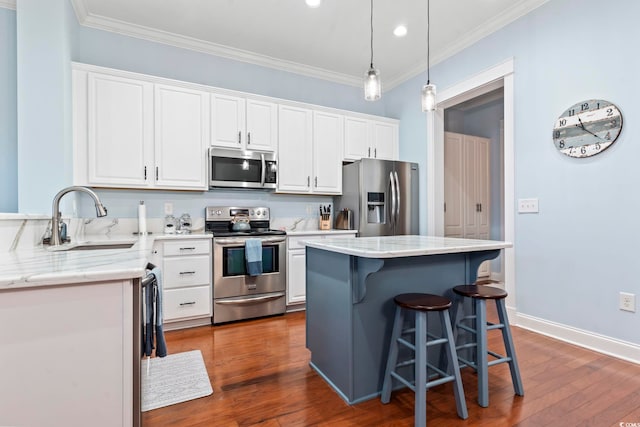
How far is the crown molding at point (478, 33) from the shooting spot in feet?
9.69

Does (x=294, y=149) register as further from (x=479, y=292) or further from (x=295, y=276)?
(x=479, y=292)

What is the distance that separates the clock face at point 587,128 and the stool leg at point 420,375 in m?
2.11

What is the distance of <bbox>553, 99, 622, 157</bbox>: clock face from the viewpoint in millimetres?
2389

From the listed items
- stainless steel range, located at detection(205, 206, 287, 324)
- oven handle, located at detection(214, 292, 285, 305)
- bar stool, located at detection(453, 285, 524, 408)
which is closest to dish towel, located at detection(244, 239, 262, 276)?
stainless steel range, located at detection(205, 206, 287, 324)

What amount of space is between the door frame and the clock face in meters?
0.44

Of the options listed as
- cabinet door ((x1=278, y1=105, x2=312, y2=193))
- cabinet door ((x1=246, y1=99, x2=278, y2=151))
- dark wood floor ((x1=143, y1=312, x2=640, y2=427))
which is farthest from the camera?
cabinet door ((x1=278, y1=105, x2=312, y2=193))

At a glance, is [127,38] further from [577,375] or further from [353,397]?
[577,375]

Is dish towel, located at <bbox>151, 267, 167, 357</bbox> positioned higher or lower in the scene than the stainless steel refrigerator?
lower

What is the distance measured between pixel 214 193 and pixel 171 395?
2247mm

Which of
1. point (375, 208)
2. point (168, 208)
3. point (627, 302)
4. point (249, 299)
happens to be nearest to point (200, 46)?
point (168, 208)

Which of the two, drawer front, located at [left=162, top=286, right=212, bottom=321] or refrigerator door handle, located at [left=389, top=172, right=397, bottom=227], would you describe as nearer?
drawer front, located at [left=162, top=286, right=212, bottom=321]

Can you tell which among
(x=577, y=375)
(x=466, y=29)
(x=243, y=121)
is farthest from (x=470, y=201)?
(x=243, y=121)

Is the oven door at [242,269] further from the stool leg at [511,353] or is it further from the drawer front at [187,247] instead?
the stool leg at [511,353]

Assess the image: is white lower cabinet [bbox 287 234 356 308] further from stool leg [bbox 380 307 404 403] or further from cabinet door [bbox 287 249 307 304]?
stool leg [bbox 380 307 404 403]
